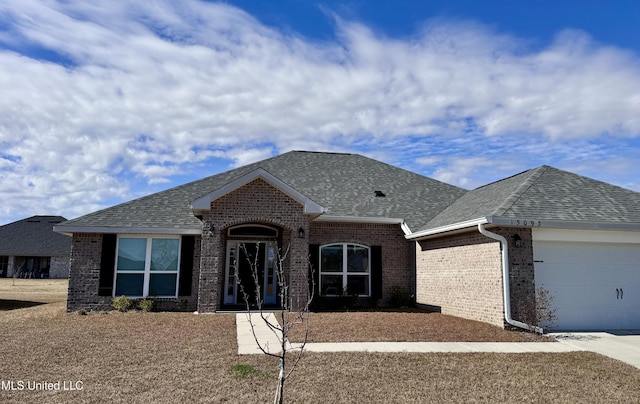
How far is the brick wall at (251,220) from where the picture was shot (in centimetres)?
1435

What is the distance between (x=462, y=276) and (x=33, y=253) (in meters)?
40.4

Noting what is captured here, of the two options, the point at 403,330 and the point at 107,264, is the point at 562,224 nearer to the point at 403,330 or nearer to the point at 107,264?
the point at 403,330

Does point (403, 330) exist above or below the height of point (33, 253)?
below

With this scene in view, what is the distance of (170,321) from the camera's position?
12492mm

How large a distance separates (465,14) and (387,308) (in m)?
10.1

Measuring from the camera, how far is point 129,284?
1538 centimetres

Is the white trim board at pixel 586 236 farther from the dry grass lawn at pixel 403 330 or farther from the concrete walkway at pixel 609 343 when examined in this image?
the dry grass lawn at pixel 403 330

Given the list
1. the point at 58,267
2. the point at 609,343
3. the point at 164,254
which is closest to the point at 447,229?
the point at 609,343

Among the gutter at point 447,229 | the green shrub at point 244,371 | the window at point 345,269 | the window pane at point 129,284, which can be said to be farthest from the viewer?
the window at point 345,269

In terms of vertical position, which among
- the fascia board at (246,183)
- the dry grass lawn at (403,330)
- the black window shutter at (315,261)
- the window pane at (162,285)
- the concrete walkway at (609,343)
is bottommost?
the concrete walkway at (609,343)

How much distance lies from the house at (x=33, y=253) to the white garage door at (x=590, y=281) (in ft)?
135

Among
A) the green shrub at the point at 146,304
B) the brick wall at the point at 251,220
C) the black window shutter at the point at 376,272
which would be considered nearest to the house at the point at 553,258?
the black window shutter at the point at 376,272

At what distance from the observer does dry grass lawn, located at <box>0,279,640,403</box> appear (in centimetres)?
630

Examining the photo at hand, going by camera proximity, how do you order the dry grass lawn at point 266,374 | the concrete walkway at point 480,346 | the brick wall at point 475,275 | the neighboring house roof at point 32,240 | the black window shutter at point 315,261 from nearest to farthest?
the dry grass lawn at point 266,374 → the concrete walkway at point 480,346 → the brick wall at point 475,275 → the black window shutter at point 315,261 → the neighboring house roof at point 32,240
